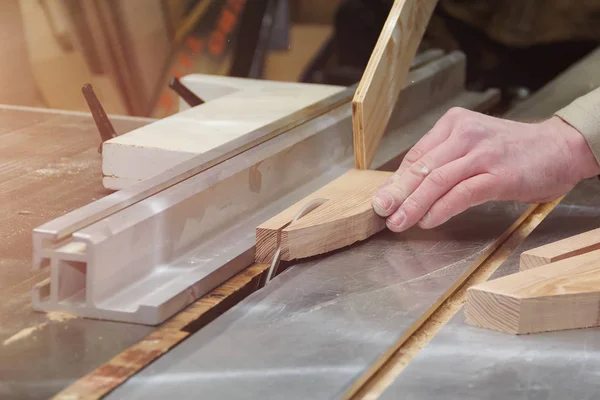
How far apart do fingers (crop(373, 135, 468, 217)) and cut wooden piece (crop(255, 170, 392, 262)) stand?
3cm

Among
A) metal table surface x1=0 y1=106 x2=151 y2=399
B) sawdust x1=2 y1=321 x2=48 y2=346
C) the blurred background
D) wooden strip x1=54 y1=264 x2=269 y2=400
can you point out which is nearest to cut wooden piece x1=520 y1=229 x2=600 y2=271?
wooden strip x1=54 y1=264 x2=269 y2=400

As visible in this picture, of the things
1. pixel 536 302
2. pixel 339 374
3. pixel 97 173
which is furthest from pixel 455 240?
pixel 97 173

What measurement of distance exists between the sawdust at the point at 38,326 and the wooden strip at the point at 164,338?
0.41 ft

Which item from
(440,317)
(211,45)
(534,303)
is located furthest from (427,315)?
(211,45)

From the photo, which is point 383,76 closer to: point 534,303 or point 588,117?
point 588,117

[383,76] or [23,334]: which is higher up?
[383,76]

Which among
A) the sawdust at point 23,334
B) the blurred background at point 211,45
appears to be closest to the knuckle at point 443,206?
the sawdust at point 23,334

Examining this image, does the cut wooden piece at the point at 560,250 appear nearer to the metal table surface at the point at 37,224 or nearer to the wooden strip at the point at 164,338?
the wooden strip at the point at 164,338

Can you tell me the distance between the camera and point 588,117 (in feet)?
4.87

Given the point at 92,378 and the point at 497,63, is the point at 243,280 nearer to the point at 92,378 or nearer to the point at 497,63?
the point at 92,378

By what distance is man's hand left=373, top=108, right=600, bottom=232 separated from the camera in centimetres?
138

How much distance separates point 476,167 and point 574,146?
202 mm

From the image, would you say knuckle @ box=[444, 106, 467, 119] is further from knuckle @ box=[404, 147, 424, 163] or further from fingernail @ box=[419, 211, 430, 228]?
fingernail @ box=[419, 211, 430, 228]

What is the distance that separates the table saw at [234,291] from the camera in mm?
968
